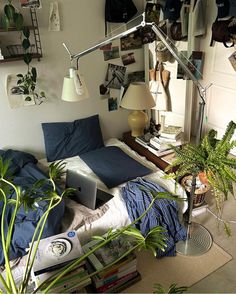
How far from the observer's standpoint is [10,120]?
7.38 feet

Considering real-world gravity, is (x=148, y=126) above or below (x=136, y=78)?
below

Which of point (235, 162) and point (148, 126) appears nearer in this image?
point (235, 162)

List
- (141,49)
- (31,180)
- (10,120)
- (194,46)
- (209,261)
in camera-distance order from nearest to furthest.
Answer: (209,261), (31,180), (10,120), (141,49), (194,46)

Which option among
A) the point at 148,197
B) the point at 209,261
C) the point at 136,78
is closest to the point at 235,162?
the point at 148,197

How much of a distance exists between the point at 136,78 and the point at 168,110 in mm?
580

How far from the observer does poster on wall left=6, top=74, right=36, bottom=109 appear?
6.99ft

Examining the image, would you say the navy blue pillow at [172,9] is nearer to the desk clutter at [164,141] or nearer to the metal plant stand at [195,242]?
the desk clutter at [164,141]

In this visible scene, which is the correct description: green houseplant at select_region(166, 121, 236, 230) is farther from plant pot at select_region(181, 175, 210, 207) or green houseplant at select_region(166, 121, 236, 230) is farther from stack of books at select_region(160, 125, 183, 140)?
stack of books at select_region(160, 125, 183, 140)

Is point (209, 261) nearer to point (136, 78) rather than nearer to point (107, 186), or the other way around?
point (107, 186)

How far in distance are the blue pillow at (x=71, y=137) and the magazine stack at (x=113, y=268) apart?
3.45ft

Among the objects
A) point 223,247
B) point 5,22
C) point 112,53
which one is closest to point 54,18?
point 5,22

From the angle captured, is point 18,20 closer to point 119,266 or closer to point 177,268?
point 119,266

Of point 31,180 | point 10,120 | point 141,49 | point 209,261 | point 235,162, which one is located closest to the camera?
point 235,162

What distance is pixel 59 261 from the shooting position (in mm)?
1354
